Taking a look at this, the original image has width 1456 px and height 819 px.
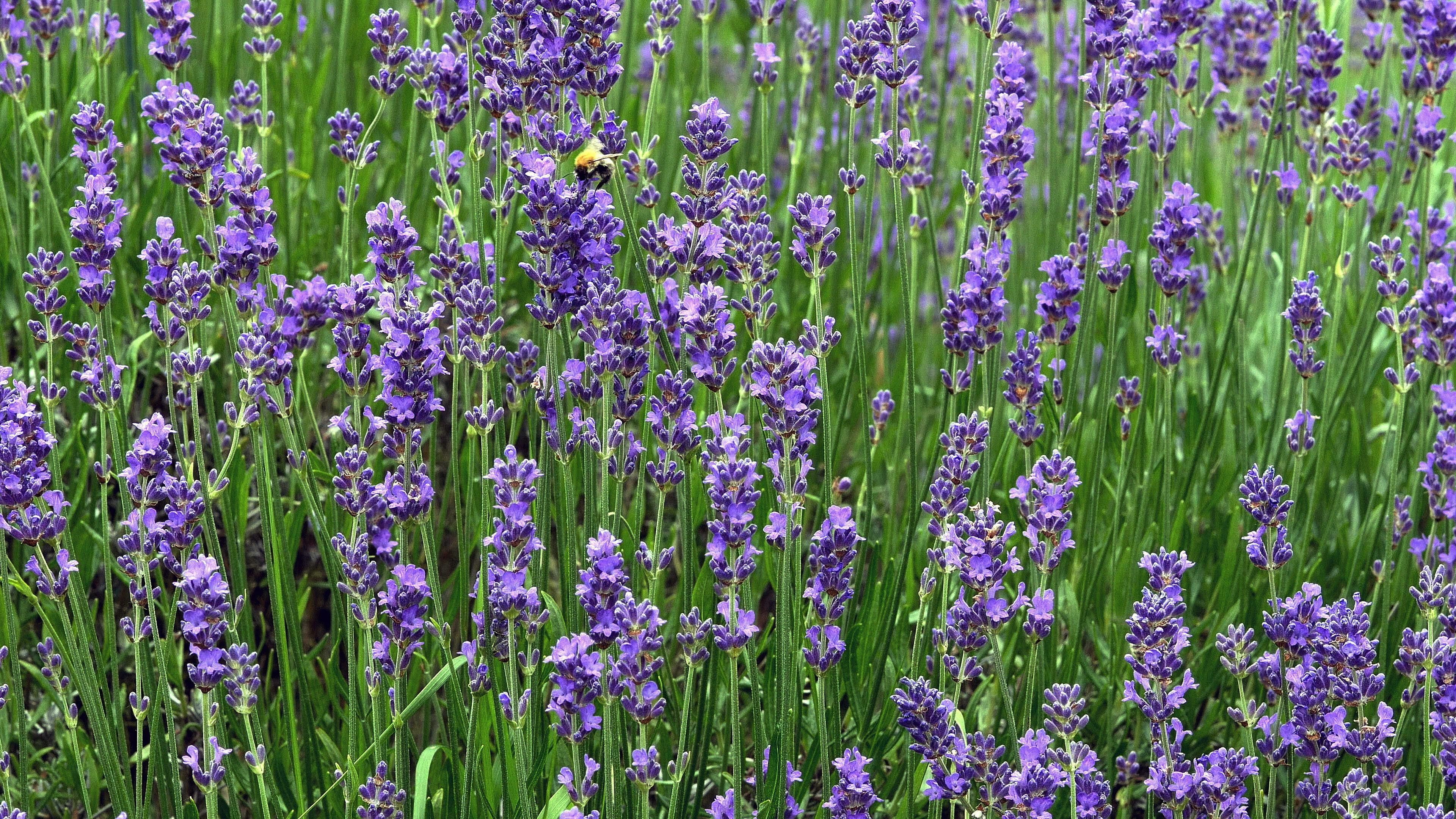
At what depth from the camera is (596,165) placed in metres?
2.18

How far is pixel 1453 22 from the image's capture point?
2838 mm

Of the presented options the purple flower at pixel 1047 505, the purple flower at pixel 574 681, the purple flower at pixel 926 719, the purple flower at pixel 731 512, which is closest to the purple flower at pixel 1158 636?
the purple flower at pixel 1047 505

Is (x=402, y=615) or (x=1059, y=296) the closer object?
(x=402, y=615)

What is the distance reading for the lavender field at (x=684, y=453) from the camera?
1.99 m

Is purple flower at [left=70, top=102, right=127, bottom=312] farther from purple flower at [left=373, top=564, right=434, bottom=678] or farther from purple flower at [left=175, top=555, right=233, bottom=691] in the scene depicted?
purple flower at [left=373, top=564, right=434, bottom=678]

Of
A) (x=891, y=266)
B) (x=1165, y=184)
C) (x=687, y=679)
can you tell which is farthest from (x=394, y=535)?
(x=1165, y=184)

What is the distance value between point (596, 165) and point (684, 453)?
502mm

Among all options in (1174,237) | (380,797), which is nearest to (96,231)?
(380,797)

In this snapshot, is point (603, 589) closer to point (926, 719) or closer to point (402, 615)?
point (402, 615)

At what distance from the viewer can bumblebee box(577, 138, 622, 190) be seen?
218 cm

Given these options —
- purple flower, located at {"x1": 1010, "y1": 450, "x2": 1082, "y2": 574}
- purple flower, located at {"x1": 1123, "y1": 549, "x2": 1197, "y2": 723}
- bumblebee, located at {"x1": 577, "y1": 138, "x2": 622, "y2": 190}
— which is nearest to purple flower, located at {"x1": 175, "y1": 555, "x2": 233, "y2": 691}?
bumblebee, located at {"x1": 577, "y1": 138, "x2": 622, "y2": 190}

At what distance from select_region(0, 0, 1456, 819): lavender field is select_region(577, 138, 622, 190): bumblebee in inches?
0.6

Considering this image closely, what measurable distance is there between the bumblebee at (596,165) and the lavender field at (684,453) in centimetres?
2

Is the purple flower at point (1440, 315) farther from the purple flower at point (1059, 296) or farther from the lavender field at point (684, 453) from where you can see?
the purple flower at point (1059, 296)
